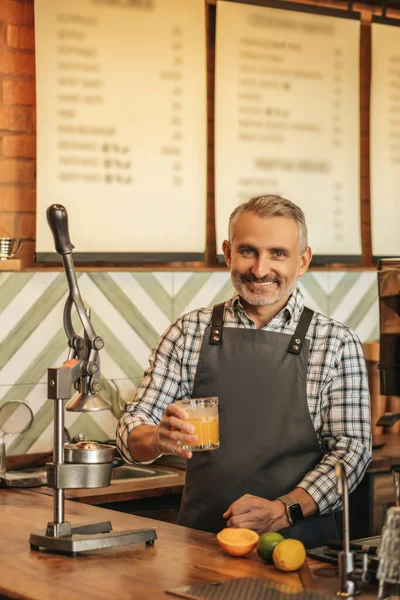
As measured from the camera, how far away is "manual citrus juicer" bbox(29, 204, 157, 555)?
2.60 meters

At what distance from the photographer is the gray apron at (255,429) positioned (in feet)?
10.4

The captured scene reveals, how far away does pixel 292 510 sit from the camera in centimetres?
300

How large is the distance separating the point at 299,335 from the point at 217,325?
0.27m

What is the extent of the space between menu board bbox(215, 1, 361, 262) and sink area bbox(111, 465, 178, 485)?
122cm

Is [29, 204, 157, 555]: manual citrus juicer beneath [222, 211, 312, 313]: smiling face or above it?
beneath

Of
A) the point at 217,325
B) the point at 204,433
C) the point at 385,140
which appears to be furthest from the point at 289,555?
the point at 385,140

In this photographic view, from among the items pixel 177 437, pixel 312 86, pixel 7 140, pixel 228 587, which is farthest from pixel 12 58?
pixel 228 587

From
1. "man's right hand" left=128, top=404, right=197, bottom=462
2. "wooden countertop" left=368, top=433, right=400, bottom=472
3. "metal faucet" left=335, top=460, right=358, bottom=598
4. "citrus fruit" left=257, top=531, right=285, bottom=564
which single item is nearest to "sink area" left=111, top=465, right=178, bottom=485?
"wooden countertop" left=368, top=433, right=400, bottom=472

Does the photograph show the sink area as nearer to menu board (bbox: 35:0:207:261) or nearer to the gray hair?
menu board (bbox: 35:0:207:261)

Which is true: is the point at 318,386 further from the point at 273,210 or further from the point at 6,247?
the point at 6,247

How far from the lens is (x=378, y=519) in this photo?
432cm

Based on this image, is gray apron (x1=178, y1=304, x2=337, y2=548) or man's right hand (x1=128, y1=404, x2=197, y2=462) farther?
gray apron (x1=178, y1=304, x2=337, y2=548)

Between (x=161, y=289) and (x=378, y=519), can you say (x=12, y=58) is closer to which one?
(x=161, y=289)

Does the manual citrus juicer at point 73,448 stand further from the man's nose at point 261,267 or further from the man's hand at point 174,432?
the man's nose at point 261,267
